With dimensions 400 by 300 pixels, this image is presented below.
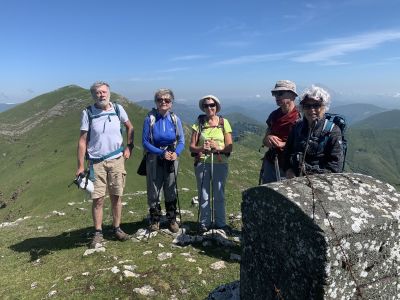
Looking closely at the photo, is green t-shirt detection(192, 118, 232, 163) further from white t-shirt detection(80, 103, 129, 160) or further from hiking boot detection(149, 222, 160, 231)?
hiking boot detection(149, 222, 160, 231)

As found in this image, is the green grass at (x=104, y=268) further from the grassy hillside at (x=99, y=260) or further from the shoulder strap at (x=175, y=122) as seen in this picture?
the shoulder strap at (x=175, y=122)

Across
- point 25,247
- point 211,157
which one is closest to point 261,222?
point 211,157

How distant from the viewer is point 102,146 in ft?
34.3

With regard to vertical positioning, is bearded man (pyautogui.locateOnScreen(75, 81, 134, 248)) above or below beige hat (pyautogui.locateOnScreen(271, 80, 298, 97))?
below

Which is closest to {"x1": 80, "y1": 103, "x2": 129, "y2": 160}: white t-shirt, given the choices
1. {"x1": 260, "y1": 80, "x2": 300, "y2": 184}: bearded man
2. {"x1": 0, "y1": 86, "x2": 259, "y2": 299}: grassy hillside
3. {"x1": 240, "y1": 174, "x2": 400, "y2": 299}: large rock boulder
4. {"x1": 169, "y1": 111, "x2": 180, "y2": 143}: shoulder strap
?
{"x1": 169, "y1": 111, "x2": 180, "y2": 143}: shoulder strap

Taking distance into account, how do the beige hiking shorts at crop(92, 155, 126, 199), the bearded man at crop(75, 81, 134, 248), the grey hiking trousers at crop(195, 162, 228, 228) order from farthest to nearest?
the grey hiking trousers at crop(195, 162, 228, 228) → the beige hiking shorts at crop(92, 155, 126, 199) → the bearded man at crop(75, 81, 134, 248)

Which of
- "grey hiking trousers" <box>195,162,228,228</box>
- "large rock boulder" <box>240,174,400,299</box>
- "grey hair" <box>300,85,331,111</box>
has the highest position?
"grey hair" <box>300,85,331,111</box>

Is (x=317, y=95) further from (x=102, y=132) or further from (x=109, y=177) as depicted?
(x=109, y=177)

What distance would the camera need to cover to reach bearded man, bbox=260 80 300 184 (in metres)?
9.16

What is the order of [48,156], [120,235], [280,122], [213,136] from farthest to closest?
1. [48,156]
2. [120,235]
3. [213,136]
4. [280,122]

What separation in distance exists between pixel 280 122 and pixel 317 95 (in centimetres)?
267

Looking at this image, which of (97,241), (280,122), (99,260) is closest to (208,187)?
(280,122)

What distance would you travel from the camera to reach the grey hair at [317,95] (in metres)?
6.83

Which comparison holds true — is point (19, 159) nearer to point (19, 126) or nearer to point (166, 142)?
point (19, 126)
